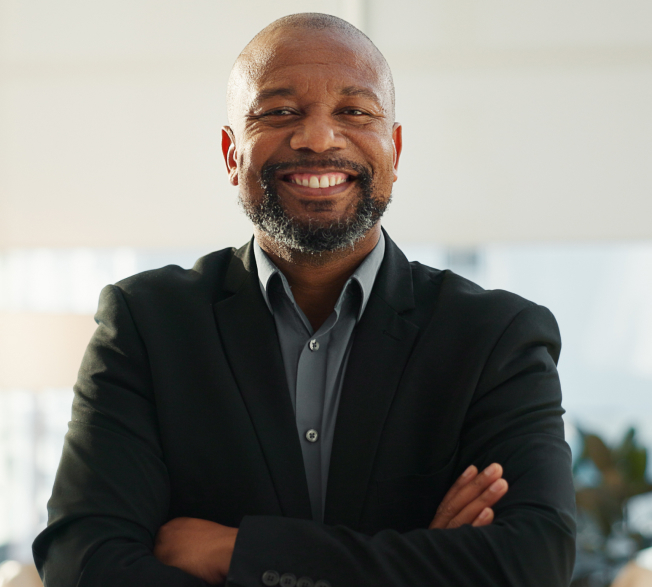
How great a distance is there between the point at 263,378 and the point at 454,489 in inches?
18.0

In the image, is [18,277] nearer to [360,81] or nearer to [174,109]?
[174,109]

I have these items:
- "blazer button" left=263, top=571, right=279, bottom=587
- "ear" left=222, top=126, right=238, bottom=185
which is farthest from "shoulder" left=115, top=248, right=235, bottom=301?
"blazer button" left=263, top=571, right=279, bottom=587

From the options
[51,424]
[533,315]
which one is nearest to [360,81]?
[533,315]

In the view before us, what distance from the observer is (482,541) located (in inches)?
46.7

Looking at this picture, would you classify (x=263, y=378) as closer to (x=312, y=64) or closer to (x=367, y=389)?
(x=367, y=389)

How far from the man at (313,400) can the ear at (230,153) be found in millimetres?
39

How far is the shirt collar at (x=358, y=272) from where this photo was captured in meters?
1.56

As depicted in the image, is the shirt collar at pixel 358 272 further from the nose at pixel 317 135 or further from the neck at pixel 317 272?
the nose at pixel 317 135

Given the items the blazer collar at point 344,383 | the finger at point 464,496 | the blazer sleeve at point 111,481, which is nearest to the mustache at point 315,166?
the blazer collar at point 344,383

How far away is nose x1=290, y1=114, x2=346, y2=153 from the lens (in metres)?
1.47

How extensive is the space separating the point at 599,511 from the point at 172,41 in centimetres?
284

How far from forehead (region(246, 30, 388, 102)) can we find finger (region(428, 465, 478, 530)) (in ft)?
2.83

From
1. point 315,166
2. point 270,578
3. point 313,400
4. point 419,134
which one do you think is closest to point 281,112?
point 315,166

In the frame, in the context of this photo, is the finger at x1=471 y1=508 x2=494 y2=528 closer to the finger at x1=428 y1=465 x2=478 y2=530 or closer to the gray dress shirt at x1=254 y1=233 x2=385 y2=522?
the finger at x1=428 y1=465 x2=478 y2=530
